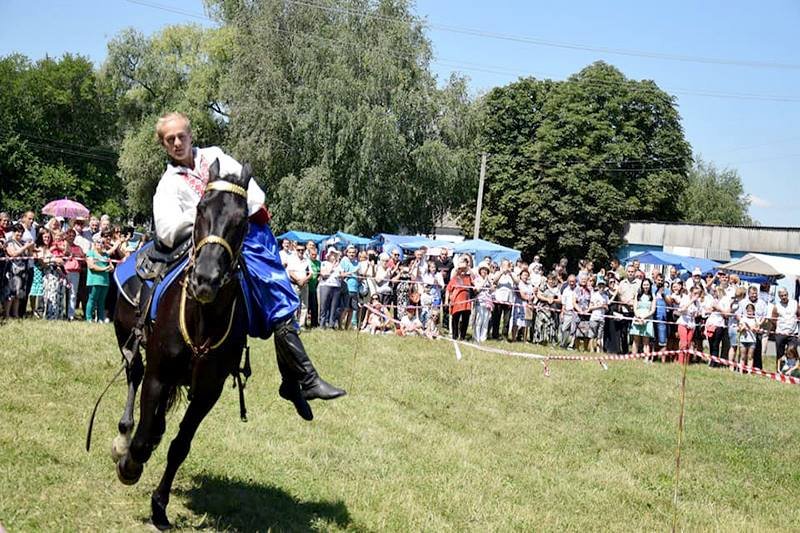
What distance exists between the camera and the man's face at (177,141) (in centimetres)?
613

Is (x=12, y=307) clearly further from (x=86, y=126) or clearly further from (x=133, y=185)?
(x=86, y=126)

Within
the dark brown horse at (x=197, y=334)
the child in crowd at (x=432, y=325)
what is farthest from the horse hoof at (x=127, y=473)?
the child in crowd at (x=432, y=325)

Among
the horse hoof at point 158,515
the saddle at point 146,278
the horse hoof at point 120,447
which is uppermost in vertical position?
the saddle at point 146,278

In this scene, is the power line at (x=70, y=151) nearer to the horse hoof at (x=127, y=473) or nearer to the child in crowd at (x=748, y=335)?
the child in crowd at (x=748, y=335)

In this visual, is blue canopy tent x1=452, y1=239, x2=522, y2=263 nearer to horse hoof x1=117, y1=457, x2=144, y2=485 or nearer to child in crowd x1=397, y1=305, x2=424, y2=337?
child in crowd x1=397, y1=305, x2=424, y2=337

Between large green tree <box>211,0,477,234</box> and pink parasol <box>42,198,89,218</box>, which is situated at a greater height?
large green tree <box>211,0,477,234</box>

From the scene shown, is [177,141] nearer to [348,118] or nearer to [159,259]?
[159,259]

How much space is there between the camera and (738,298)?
20.5m

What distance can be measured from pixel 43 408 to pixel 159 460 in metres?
2.16

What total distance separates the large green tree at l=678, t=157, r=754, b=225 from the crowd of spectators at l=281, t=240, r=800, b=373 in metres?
65.2

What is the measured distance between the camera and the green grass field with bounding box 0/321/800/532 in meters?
6.80

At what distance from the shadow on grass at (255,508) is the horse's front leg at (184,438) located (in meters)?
0.45

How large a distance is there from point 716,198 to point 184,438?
91914mm

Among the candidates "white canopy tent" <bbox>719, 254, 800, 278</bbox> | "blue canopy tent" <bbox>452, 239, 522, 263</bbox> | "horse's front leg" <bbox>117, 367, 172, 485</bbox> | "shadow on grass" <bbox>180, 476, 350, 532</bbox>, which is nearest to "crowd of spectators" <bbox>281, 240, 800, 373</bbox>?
"blue canopy tent" <bbox>452, 239, 522, 263</bbox>
